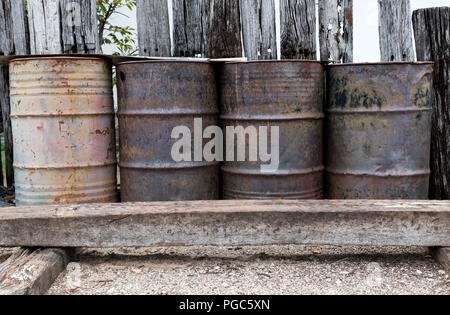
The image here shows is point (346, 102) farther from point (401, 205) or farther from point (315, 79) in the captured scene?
point (401, 205)

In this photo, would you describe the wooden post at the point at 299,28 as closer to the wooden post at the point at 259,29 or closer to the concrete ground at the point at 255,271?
the wooden post at the point at 259,29

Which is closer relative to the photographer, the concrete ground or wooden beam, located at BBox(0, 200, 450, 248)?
the concrete ground

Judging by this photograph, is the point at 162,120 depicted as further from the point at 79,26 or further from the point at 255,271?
the point at 255,271

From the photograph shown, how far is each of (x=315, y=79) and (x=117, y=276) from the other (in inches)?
71.8

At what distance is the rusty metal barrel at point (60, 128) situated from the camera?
130 inches

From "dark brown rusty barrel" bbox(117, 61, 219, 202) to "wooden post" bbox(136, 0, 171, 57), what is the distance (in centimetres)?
51

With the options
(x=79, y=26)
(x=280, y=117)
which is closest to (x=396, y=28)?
(x=280, y=117)

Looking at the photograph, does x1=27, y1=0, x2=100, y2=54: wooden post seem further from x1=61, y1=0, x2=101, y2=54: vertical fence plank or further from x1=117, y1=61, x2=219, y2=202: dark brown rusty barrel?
x1=117, y1=61, x2=219, y2=202: dark brown rusty barrel

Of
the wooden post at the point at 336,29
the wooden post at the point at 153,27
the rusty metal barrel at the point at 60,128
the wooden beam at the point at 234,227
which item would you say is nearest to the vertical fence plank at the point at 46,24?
the rusty metal barrel at the point at 60,128

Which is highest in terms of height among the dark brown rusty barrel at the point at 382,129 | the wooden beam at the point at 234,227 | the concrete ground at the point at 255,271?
the dark brown rusty barrel at the point at 382,129

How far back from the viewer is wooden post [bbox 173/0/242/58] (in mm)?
3799

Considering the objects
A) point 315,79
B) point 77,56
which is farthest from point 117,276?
point 315,79

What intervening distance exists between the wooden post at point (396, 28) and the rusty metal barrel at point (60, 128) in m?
2.09

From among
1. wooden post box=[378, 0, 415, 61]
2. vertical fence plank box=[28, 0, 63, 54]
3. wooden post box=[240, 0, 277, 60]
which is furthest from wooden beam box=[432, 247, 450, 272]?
vertical fence plank box=[28, 0, 63, 54]
